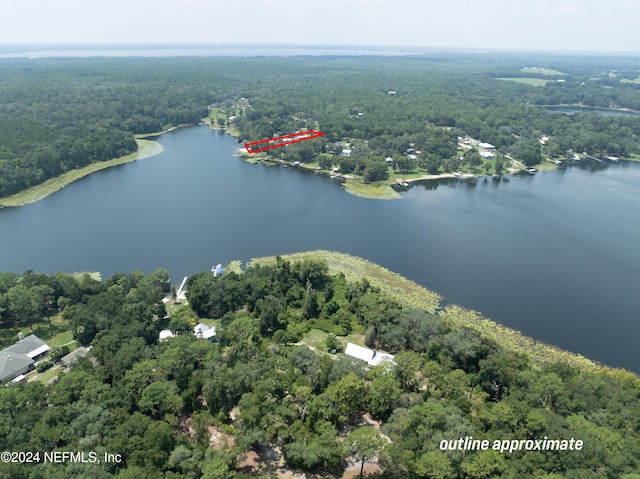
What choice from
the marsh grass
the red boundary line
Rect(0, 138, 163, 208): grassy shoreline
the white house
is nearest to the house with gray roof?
the white house

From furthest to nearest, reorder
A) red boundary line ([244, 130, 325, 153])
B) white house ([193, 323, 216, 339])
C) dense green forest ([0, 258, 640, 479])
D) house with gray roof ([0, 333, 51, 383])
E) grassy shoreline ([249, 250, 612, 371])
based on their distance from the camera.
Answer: red boundary line ([244, 130, 325, 153]), grassy shoreline ([249, 250, 612, 371]), white house ([193, 323, 216, 339]), house with gray roof ([0, 333, 51, 383]), dense green forest ([0, 258, 640, 479])

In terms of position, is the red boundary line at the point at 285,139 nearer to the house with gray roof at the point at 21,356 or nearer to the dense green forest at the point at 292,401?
the dense green forest at the point at 292,401

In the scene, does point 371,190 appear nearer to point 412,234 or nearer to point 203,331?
point 412,234

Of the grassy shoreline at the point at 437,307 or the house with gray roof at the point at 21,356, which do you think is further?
the grassy shoreline at the point at 437,307

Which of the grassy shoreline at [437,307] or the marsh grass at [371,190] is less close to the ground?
the marsh grass at [371,190]

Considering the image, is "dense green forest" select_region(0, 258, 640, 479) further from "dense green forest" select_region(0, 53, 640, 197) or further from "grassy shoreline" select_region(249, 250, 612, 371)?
"dense green forest" select_region(0, 53, 640, 197)

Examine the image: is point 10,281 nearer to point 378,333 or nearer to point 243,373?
point 243,373

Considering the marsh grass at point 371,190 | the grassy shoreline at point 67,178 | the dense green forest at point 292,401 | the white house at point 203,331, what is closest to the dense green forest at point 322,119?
the grassy shoreline at point 67,178
